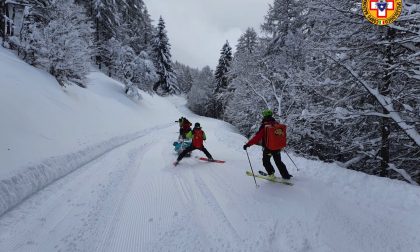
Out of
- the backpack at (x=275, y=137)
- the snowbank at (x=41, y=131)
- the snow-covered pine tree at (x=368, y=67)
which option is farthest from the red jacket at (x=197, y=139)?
the snow-covered pine tree at (x=368, y=67)

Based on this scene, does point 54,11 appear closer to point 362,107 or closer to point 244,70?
point 244,70

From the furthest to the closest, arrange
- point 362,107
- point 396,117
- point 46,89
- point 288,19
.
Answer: point 288,19 < point 46,89 < point 362,107 < point 396,117

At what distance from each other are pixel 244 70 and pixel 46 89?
58.8 feet

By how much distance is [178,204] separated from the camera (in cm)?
568

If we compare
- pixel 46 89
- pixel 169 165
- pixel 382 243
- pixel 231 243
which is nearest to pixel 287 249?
pixel 231 243

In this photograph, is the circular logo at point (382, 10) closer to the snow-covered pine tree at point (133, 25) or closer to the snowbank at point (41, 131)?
the snowbank at point (41, 131)

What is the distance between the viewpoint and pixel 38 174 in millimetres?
7055

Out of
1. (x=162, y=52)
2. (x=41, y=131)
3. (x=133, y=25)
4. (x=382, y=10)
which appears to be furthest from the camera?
(x=162, y=52)

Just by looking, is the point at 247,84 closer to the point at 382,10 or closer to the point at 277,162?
the point at 382,10

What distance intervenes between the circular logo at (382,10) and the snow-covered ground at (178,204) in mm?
3544

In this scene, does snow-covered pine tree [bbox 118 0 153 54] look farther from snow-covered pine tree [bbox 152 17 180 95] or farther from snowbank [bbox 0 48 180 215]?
snowbank [bbox 0 48 180 215]

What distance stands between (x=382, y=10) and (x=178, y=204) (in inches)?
253

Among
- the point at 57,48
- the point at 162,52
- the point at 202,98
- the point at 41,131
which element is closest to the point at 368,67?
the point at 41,131

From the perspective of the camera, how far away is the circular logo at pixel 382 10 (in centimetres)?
584
